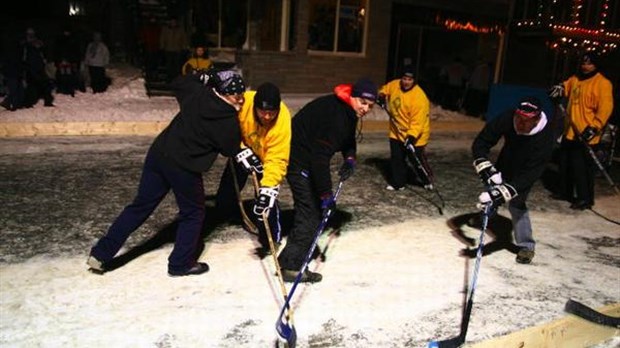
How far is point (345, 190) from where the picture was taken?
762cm

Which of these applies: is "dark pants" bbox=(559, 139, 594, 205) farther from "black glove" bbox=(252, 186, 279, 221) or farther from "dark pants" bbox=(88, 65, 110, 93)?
"dark pants" bbox=(88, 65, 110, 93)

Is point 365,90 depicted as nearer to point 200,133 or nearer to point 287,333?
point 200,133

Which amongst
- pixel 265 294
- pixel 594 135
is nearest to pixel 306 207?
A: pixel 265 294

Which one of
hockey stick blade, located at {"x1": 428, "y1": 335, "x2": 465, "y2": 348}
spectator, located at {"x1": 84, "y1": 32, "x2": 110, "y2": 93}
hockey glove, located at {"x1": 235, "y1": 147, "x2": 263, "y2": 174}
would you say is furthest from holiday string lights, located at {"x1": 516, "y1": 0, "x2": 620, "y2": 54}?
spectator, located at {"x1": 84, "y1": 32, "x2": 110, "y2": 93}

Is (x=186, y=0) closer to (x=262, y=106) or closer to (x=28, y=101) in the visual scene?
(x=28, y=101)

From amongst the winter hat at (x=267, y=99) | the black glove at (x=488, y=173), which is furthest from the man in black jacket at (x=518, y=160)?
the winter hat at (x=267, y=99)

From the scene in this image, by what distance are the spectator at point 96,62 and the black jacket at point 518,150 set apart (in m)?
11.1

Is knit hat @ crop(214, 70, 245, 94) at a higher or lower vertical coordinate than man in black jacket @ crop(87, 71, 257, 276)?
higher

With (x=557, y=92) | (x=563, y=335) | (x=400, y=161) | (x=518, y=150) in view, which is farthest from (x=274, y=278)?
(x=557, y=92)

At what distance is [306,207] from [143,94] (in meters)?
10.8

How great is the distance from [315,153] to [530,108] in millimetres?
2006

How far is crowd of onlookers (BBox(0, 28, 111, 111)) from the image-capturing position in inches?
440

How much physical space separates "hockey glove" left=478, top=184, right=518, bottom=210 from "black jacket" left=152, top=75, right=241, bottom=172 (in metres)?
2.27

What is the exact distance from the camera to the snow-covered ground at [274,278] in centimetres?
379
